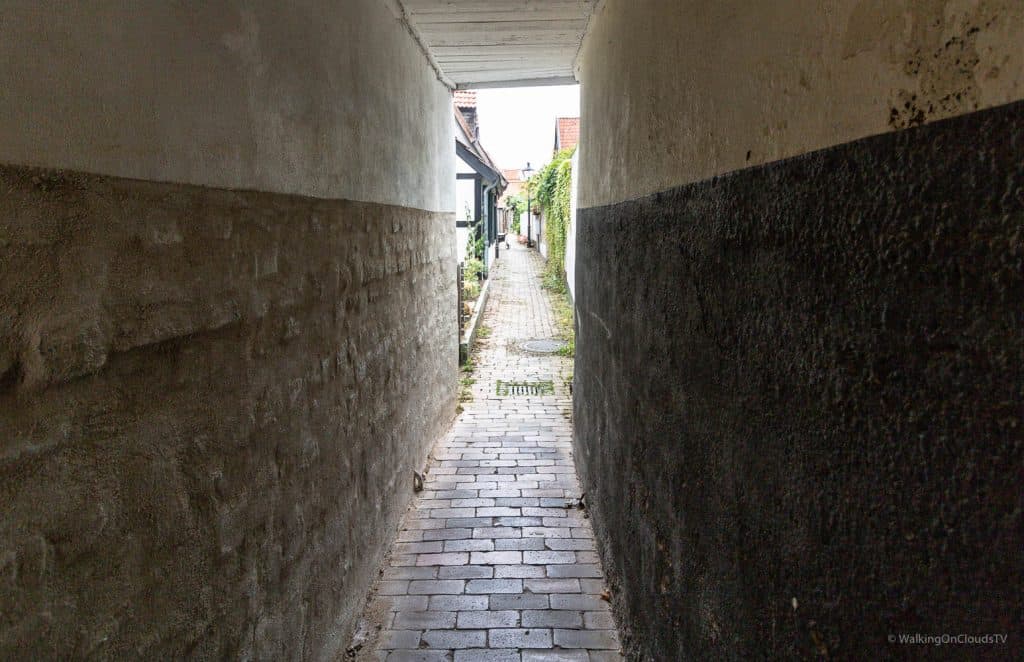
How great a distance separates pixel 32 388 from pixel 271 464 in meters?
1.25

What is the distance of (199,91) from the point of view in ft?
6.29

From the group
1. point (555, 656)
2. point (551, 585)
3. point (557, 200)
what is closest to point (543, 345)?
point (557, 200)

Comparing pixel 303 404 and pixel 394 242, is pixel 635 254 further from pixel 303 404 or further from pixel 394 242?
pixel 394 242

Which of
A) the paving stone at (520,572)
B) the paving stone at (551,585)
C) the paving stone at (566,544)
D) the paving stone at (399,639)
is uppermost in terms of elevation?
the paving stone at (566,544)

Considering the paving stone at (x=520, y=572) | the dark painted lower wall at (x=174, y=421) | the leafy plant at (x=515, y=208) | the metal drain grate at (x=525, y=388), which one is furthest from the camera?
the leafy plant at (x=515, y=208)

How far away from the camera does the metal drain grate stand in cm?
875

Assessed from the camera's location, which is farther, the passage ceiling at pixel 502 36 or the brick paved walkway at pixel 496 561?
the passage ceiling at pixel 502 36

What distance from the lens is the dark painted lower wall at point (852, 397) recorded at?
2.78ft

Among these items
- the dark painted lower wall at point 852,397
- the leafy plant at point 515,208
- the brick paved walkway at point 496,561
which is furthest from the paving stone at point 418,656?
the leafy plant at point 515,208

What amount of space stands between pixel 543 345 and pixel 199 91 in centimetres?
977

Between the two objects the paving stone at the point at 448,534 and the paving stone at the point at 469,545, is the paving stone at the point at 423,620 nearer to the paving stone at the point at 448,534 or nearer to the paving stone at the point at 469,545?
the paving stone at the point at 469,545

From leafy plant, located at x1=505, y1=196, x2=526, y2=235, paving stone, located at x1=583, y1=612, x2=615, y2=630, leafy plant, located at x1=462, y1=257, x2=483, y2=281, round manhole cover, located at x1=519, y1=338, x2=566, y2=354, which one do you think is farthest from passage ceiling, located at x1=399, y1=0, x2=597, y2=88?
leafy plant, located at x1=505, y1=196, x2=526, y2=235

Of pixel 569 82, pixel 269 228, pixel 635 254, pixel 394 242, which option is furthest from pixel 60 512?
pixel 569 82

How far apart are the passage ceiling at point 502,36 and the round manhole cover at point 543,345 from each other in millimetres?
4784
